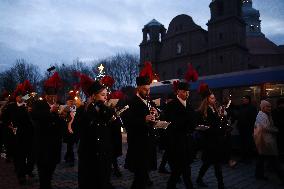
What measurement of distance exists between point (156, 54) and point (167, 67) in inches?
158

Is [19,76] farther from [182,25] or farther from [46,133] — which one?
[46,133]

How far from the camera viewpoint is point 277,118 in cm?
937

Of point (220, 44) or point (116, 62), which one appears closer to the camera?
point (220, 44)

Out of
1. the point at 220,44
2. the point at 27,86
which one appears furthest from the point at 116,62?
the point at 27,86

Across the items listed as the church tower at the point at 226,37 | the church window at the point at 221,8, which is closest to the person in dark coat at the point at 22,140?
the church tower at the point at 226,37

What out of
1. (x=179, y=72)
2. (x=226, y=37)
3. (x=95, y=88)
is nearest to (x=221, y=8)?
(x=226, y=37)

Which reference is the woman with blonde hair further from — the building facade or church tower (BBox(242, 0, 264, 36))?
church tower (BBox(242, 0, 264, 36))

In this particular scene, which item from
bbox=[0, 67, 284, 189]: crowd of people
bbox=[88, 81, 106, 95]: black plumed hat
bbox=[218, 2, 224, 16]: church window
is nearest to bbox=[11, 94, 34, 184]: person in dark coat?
bbox=[0, 67, 284, 189]: crowd of people

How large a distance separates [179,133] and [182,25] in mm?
52778

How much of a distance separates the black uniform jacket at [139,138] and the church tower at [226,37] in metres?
44.3

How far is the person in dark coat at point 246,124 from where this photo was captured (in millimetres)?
11227

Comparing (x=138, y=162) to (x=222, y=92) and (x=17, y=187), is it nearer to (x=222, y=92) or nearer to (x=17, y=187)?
(x=17, y=187)

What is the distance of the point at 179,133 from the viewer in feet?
20.1

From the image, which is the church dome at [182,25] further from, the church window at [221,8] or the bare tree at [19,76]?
the bare tree at [19,76]
